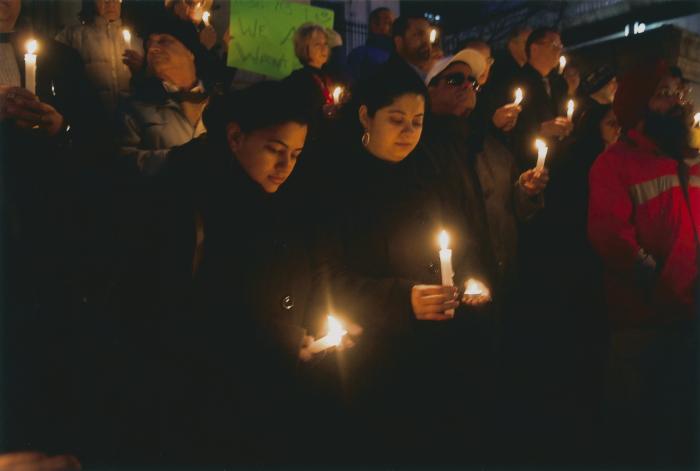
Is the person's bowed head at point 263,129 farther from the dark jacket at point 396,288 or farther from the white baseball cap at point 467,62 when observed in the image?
the white baseball cap at point 467,62

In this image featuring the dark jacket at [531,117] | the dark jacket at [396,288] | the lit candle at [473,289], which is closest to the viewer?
the lit candle at [473,289]

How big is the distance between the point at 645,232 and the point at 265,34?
10.8ft

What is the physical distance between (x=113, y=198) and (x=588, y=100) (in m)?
5.21

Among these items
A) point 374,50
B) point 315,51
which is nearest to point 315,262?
point 315,51

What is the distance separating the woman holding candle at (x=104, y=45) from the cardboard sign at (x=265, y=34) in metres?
0.78

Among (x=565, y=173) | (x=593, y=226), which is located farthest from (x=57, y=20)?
(x=593, y=226)

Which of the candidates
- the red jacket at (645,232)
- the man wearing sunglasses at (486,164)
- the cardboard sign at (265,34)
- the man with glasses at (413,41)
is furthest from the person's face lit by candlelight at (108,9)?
the red jacket at (645,232)

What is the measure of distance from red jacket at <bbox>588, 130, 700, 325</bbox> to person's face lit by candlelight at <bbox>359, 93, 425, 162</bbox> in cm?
127

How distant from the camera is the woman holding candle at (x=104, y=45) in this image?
16.1ft

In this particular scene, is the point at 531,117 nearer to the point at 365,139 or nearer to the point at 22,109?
the point at 365,139

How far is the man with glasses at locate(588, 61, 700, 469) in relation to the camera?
136 inches

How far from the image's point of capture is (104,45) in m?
4.96

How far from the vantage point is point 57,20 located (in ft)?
22.7

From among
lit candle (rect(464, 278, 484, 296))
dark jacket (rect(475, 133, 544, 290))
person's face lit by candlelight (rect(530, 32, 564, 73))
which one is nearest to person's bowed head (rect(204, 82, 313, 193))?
lit candle (rect(464, 278, 484, 296))
